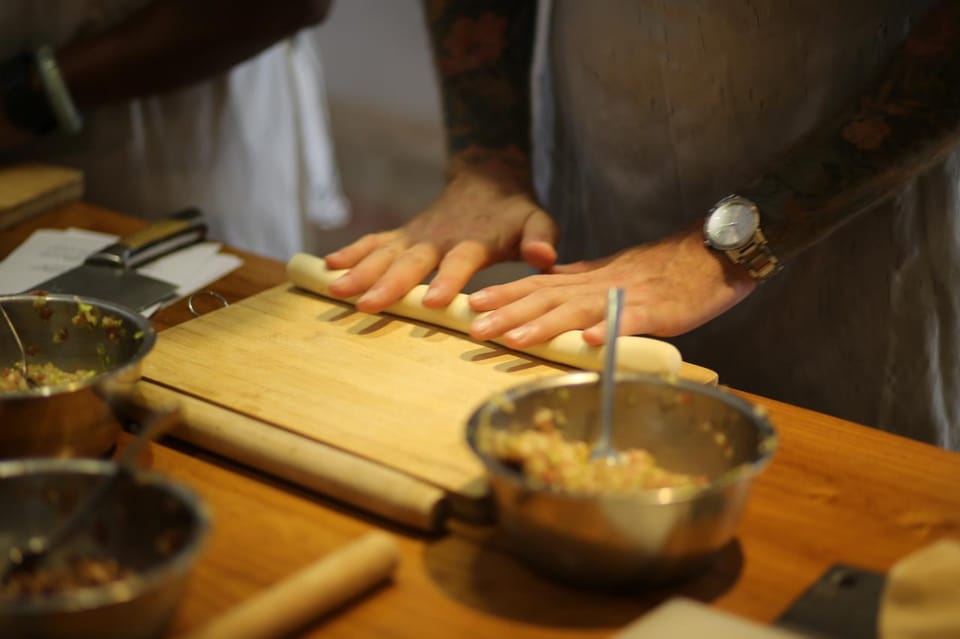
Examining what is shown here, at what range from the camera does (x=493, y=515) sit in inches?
40.8

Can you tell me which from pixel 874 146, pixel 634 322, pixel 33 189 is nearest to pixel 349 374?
pixel 634 322

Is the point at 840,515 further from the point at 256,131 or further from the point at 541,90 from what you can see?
the point at 256,131

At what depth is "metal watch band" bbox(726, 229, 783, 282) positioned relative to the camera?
4.56 feet

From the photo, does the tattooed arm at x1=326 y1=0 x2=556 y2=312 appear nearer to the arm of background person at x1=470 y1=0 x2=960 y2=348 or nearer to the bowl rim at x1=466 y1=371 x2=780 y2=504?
the arm of background person at x1=470 y1=0 x2=960 y2=348

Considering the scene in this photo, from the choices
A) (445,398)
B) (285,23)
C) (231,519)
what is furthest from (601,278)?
(285,23)

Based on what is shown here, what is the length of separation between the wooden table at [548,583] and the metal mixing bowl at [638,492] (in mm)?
39

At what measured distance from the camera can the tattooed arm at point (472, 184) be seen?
1486 mm

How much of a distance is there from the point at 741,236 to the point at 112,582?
0.85 metres

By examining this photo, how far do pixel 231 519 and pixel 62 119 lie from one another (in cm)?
127

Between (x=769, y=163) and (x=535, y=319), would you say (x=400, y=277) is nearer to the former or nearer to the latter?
(x=535, y=319)

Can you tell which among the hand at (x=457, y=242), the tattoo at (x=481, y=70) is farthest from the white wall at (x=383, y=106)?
the hand at (x=457, y=242)

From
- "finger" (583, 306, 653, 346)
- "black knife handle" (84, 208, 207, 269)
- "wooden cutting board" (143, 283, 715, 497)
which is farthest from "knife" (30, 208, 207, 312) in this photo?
"finger" (583, 306, 653, 346)

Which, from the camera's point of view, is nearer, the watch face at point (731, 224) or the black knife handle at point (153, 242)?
the watch face at point (731, 224)

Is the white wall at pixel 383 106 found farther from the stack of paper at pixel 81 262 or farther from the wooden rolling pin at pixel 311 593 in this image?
the wooden rolling pin at pixel 311 593
